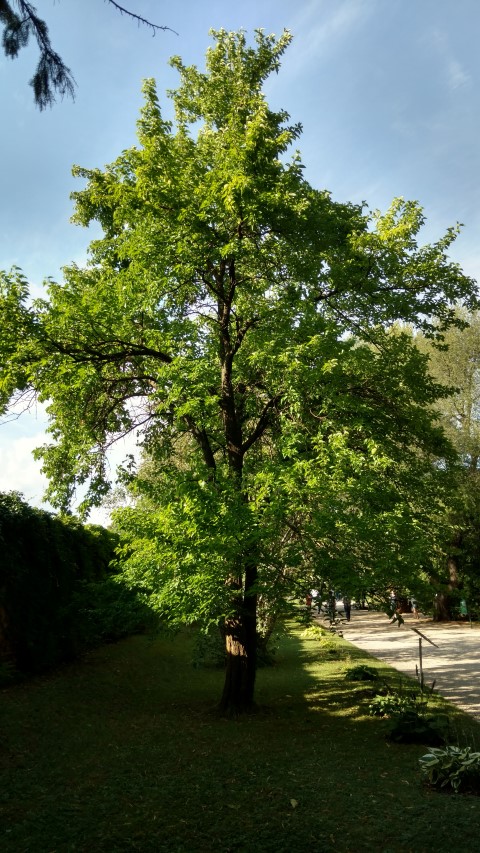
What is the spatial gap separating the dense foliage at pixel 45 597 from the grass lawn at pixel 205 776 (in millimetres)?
675

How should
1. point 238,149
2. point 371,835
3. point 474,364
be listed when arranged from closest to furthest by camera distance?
point 371,835, point 238,149, point 474,364

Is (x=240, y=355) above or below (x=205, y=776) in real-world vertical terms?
above

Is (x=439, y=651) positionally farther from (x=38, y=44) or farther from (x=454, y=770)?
(x=38, y=44)

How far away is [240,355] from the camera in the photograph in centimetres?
952

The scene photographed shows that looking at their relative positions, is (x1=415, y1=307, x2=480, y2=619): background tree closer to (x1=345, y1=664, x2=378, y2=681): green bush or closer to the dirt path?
the dirt path

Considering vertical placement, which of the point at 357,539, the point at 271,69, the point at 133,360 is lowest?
the point at 357,539

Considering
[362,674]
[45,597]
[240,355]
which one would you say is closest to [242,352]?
[240,355]

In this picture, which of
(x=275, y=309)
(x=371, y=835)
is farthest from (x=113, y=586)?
(x=371, y=835)

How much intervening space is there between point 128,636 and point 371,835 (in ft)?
39.6

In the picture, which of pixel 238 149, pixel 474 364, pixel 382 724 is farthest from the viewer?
pixel 474 364

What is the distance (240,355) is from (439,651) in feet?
40.5

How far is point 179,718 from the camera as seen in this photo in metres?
8.87

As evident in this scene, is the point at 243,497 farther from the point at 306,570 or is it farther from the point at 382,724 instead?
the point at 382,724

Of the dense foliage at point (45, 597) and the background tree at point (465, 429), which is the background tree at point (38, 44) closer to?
the dense foliage at point (45, 597)
